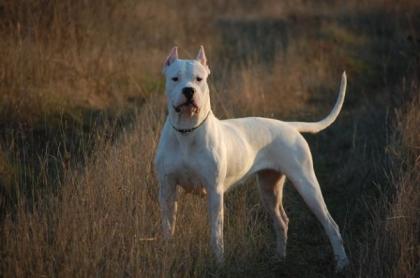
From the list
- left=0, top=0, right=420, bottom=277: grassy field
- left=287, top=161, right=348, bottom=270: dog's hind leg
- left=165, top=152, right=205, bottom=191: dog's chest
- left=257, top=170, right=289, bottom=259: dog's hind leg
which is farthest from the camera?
left=257, top=170, right=289, bottom=259: dog's hind leg

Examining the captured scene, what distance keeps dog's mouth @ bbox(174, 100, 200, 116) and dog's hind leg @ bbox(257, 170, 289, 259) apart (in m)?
1.42

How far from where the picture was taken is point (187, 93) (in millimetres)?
5062

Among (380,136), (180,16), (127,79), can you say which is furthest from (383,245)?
(180,16)

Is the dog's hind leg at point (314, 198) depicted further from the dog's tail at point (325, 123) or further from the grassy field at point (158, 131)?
the dog's tail at point (325, 123)

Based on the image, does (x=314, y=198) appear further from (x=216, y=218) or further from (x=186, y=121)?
(x=186, y=121)

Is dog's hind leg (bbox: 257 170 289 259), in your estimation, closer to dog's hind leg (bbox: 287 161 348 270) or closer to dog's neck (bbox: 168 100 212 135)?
dog's hind leg (bbox: 287 161 348 270)

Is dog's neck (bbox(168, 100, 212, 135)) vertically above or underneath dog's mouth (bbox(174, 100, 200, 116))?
underneath

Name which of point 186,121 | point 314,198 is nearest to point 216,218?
point 186,121

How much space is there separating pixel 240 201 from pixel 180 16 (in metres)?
9.26

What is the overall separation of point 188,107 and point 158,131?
2.10m

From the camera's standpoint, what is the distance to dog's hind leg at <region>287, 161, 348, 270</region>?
5.92m

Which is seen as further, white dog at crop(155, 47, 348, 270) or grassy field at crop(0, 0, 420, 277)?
white dog at crop(155, 47, 348, 270)

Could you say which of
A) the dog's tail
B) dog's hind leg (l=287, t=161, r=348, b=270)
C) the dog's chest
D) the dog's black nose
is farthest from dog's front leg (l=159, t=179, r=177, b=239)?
the dog's tail

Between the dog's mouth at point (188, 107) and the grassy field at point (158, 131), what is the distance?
0.88 m
